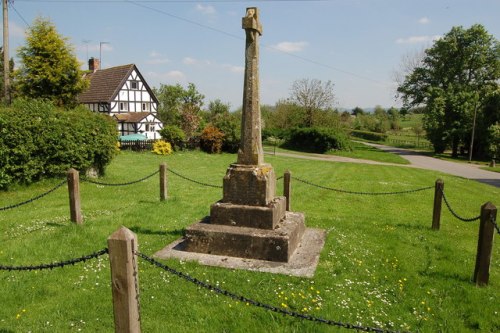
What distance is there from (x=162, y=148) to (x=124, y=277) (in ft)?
85.1

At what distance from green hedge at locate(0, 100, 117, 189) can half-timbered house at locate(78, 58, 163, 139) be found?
80.5 ft

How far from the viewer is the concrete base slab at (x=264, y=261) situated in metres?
5.97

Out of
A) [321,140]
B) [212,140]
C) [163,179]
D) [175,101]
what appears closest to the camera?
[163,179]

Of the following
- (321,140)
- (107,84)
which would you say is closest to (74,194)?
(107,84)

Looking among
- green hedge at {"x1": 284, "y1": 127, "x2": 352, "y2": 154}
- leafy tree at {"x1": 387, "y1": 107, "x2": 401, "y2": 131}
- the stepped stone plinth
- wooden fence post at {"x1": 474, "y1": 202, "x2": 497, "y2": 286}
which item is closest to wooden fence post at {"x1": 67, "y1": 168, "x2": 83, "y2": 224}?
the stepped stone plinth

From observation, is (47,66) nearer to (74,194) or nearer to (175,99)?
(74,194)

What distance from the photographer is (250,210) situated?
6.76 meters

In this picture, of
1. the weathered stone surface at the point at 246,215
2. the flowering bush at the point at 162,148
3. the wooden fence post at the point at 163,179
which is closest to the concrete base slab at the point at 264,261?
the weathered stone surface at the point at 246,215

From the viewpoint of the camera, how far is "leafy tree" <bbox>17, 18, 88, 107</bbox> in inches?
901

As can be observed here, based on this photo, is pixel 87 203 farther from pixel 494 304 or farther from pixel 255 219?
pixel 494 304

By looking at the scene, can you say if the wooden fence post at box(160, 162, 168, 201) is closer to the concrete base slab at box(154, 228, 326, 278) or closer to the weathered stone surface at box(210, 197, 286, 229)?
the concrete base slab at box(154, 228, 326, 278)

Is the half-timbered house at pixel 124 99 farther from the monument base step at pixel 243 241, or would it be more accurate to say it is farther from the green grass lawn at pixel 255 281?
the monument base step at pixel 243 241

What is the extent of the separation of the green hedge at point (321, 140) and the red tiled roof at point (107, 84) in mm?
20264

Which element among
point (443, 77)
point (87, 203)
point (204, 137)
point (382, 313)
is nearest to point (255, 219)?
point (382, 313)
